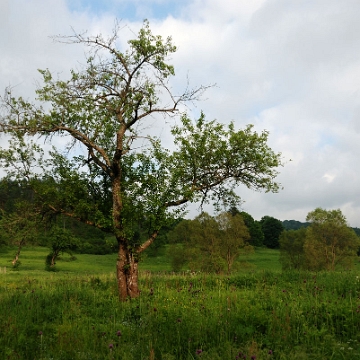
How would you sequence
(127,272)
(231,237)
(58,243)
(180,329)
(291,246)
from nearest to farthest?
1. (180,329)
2. (127,272)
3. (58,243)
4. (231,237)
5. (291,246)

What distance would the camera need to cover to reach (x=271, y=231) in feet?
412

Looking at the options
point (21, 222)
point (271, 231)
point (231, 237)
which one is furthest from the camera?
point (271, 231)

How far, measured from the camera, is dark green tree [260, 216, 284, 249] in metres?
122

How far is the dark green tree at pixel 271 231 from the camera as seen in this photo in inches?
4813

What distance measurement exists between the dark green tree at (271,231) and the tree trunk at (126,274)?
11306 centimetres

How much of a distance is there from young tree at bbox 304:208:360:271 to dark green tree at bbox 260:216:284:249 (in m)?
62.9

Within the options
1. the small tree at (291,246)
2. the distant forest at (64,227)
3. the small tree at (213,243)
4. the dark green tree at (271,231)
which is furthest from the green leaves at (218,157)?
the dark green tree at (271,231)

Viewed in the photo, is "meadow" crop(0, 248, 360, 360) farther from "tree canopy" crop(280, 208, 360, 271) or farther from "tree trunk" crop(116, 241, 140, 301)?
"tree canopy" crop(280, 208, 360, 271)

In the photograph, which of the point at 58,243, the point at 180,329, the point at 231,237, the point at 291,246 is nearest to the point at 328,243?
the point at 291,246

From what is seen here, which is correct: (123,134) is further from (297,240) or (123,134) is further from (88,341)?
(297,240)

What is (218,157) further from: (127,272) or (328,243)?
(328,243)

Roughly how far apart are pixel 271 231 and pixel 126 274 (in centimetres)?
11734

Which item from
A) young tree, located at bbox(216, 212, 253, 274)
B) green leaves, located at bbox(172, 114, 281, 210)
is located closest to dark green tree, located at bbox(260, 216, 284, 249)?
young tree, located at bbox(216, 212, 253, 274)

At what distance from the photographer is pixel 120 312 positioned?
36.4 feet
